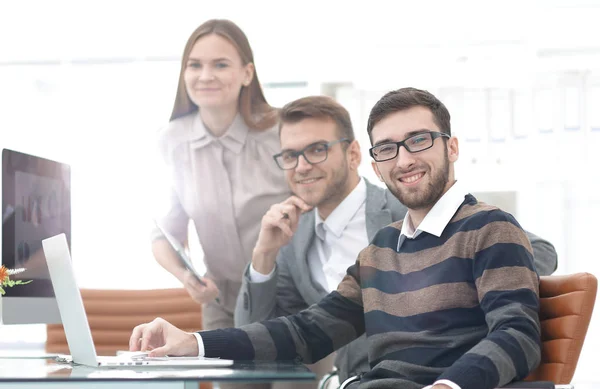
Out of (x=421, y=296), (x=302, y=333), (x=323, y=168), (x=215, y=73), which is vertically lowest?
(x=302, y=333)

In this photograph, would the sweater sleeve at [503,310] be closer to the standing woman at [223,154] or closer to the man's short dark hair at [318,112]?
the man's short dark hair at [318,112]

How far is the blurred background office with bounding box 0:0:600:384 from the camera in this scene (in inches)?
166

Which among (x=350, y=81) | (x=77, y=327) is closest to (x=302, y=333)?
(x=77, y=327)

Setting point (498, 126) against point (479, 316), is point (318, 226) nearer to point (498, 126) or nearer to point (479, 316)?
point (479, 316)

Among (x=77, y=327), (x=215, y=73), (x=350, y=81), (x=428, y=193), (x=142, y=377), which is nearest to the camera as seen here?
(x=142, y=377)

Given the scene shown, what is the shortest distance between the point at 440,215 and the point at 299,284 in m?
0.97

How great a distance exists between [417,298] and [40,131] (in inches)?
119

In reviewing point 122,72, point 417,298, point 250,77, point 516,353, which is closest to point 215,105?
point 250,77

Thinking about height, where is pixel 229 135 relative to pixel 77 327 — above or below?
above

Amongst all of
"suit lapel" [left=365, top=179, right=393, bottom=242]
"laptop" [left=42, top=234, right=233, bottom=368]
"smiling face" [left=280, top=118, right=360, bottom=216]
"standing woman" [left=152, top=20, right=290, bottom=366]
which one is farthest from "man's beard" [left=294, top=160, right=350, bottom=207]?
"laptop" [left=42, top=234, right=233, bottom=368]

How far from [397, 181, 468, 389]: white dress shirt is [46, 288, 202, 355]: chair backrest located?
4.90ft

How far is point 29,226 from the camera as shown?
2.26 meters

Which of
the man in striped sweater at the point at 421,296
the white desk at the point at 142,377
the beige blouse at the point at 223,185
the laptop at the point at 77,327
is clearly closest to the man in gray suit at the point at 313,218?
the beige blouse at the point at 223,185

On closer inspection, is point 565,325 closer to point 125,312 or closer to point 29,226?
Result: point 29,226
